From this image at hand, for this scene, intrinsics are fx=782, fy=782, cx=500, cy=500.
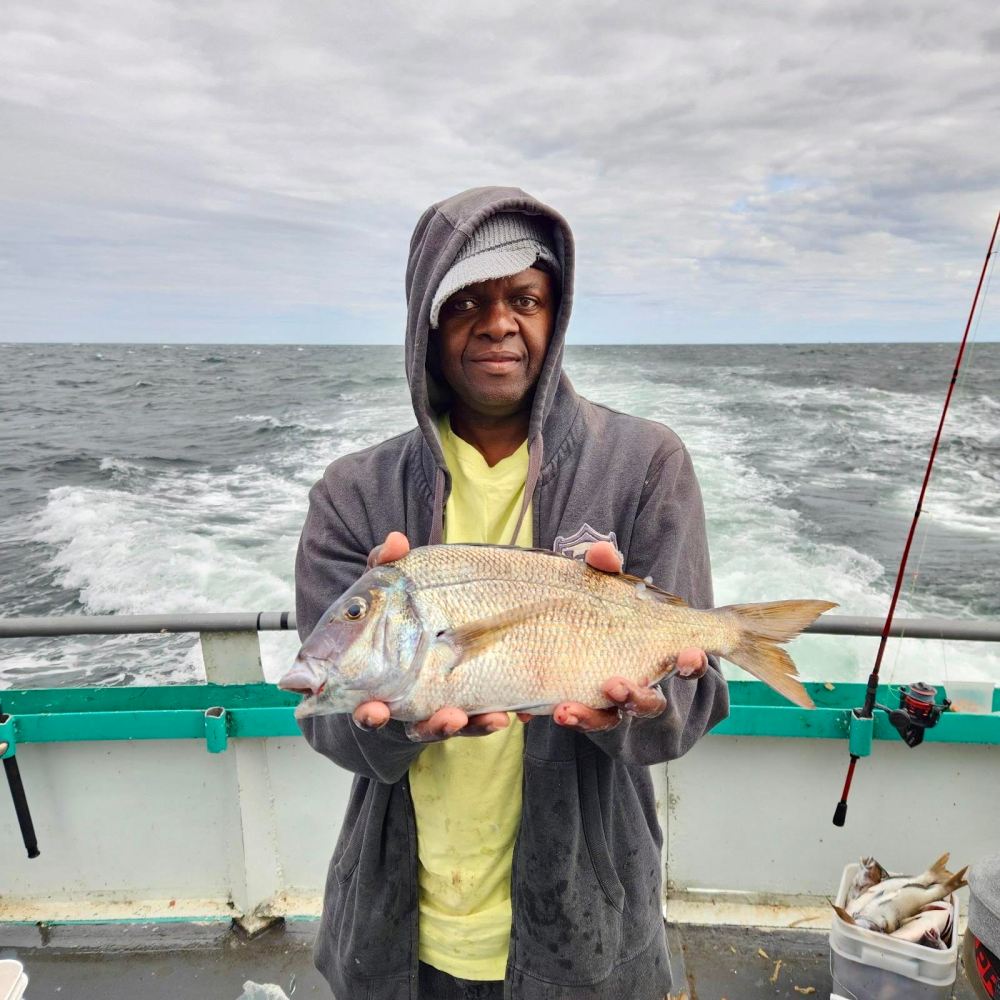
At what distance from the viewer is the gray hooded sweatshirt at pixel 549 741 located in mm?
1807

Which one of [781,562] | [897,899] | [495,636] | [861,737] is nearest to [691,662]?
[495,636]

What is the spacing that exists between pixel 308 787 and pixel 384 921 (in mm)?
1663

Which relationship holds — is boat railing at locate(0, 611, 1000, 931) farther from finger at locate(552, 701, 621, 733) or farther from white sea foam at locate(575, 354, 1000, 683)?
finger at locate(552, 701, 621, 733)

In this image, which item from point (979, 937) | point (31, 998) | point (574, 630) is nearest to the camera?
point (574, 630)

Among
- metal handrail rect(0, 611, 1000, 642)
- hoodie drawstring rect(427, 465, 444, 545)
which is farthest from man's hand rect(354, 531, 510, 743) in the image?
metal handrail rect(0, 611, 1000, 642)

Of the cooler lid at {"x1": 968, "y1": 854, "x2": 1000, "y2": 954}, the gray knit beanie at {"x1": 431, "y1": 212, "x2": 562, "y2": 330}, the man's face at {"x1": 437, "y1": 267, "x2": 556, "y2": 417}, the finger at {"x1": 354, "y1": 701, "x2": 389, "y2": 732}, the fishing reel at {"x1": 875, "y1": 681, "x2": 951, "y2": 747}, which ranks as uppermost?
the gray knit beanie at {"x1": 431, "y1": 212, "x2": 562, "y2": 330}

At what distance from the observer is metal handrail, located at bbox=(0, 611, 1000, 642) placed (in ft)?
9.98

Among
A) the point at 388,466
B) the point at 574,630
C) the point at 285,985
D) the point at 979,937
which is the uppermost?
the point at 388,466

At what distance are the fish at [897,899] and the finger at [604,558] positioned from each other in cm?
197

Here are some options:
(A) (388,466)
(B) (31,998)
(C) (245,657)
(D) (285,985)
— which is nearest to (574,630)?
(A) (388,466)

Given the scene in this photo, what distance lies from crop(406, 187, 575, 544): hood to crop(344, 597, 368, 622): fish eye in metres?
0.33

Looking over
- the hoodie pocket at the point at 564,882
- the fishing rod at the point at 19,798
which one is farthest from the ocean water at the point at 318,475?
the fishing rod at the point at 19,798

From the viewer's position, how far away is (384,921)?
1.87 metres

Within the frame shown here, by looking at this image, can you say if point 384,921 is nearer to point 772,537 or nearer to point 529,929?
point 529,929
